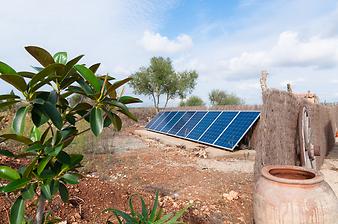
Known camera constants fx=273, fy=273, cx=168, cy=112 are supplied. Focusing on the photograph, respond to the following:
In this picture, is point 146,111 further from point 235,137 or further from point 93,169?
point 93,169

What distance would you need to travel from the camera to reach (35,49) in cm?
114

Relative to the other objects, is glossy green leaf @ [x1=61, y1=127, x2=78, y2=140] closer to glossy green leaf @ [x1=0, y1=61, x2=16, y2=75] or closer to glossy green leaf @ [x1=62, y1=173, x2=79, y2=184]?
glossy green leaf @ [x1=62, y1=173, x2=79, y2=184]

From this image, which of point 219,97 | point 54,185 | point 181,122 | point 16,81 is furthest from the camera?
point 219,97

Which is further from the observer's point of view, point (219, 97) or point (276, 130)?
point (219, 97)

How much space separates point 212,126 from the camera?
1002cm

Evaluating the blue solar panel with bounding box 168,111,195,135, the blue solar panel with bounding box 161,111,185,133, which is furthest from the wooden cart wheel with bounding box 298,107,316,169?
the blue solar panel with bounding box 161,111,185,133

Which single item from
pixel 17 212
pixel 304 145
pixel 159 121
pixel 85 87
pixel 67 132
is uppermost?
pixel 85 87

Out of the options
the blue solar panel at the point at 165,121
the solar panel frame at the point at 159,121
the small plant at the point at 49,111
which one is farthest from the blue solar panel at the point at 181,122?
the small plant at the point at 49,111

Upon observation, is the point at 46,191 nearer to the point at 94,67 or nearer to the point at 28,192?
the point at 28,192

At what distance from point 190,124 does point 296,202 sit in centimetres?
882

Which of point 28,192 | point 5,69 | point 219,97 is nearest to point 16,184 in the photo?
point 28,192

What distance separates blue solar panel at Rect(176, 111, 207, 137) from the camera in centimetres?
1100

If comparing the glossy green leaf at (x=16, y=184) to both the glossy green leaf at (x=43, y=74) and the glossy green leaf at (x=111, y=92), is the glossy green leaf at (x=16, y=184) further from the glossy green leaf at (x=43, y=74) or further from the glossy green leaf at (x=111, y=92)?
the glossy green leaf at (x=111, y=92)

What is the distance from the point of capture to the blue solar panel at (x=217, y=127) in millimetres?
9164
